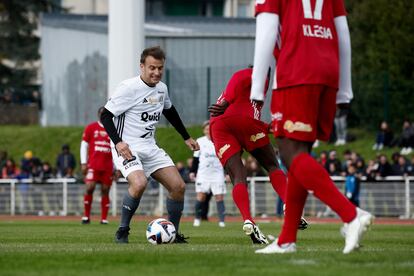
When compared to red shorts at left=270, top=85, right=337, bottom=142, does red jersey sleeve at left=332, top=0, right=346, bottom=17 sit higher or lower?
higher

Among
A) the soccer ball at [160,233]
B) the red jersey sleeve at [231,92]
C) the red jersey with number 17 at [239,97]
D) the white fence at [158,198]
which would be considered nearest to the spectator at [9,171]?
the white fence at [158,198]

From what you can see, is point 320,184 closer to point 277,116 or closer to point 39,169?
point 277,116

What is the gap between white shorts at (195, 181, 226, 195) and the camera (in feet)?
84.0

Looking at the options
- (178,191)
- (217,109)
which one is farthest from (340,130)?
(178,191)

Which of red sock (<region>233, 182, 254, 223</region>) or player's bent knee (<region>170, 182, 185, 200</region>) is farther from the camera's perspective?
red sock (<region>233, 182, 254, 223</region>)

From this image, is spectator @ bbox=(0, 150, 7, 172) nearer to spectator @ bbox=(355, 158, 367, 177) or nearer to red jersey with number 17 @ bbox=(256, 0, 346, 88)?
spectator @ bbox=(355, 158, 367, 177)

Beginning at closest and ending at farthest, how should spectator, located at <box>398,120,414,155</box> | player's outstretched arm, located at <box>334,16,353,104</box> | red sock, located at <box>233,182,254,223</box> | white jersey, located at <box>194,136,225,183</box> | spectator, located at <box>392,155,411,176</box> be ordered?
player's outstretched arm, located at <box>334,16,353,104</box>, red sock, located at <box>233,182,254,223</box>, white jersey, located at <box>194,136,225,183</box>, spectator, located at <box>392,155,411,176</box>, spectator, located at <box>398,120,414,155</box>

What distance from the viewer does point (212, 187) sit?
25.8 m

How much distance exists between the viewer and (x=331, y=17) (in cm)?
998

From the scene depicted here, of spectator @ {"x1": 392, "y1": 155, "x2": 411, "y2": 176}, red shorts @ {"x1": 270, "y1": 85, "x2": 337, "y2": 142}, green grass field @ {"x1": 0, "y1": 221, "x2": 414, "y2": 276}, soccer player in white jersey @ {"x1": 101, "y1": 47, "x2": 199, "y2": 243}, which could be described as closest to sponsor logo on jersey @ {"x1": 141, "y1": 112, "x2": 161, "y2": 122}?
soccer player in white jersey @ {"x1": 101, "y1": 47, "x2": 199, "y2": 243}

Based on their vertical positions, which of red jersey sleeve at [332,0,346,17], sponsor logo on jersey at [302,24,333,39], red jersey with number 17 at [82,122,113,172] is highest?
red jersey sleeve at [332,0,346,17]

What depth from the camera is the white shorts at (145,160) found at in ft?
44.1

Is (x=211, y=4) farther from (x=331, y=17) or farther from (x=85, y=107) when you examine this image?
(x=331, y=17)

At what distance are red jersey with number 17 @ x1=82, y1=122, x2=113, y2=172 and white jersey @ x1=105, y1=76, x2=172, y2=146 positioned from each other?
10.6 metres
